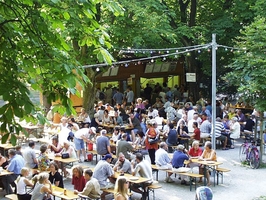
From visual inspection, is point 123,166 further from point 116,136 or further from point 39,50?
point 39,50

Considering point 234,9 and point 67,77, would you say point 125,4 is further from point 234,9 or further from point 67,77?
point 67,77

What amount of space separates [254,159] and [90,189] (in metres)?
6.91

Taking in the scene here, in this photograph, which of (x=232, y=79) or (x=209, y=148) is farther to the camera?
(x=232, y=79)

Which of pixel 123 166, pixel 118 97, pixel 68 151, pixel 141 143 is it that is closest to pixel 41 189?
pixel 123 166

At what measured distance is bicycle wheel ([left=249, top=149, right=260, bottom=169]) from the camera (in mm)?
14462

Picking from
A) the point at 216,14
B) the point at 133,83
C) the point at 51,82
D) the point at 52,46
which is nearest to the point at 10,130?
the point at 51,82

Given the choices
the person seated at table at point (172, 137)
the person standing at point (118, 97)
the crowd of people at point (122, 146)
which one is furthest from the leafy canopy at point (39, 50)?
the person standing at point (118, 97)

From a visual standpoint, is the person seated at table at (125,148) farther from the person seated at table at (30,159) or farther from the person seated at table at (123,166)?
the person seated at table at (30,159)

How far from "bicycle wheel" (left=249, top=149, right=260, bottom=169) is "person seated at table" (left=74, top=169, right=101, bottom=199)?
663cm

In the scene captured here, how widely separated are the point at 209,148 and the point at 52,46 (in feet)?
28.8

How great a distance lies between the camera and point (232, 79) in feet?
50.3

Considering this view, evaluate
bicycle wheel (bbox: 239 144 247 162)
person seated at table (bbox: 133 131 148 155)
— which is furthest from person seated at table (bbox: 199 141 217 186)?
bicycle wheel (bbox: 239 144 247 162)

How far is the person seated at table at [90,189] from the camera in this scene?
9945mm

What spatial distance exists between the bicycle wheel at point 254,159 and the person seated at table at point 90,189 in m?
6.63
